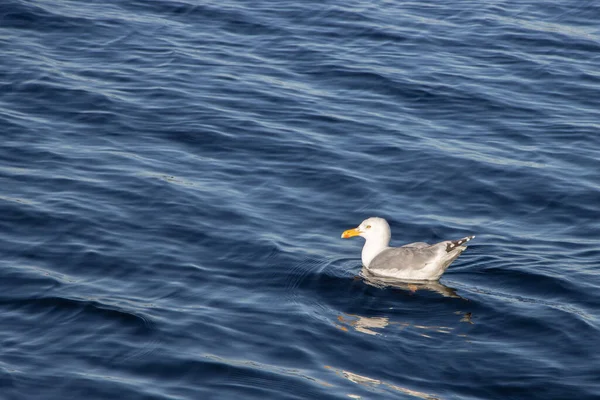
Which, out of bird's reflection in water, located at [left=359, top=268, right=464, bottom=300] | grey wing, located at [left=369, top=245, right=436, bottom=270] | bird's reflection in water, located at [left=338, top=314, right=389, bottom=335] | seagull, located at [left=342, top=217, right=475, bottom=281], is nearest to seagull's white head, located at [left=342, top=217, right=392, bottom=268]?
seagull, located at [left=342, top=217, right=475, bottom=281]

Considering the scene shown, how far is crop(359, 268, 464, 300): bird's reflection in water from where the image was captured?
13413 mm

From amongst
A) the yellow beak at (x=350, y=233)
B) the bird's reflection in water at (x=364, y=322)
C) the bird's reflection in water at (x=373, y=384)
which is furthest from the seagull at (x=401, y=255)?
the bird's reflection in water at (x=373, y=384)

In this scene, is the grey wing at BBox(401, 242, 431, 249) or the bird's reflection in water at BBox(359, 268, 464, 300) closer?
the bird's reflection in water at BBox(359, 268, 464, 300)

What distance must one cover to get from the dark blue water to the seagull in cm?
28

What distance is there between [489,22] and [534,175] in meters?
9.21

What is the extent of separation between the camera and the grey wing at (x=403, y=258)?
13.5 metres

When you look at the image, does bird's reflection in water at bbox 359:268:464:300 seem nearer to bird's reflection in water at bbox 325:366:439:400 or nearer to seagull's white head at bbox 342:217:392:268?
seagull's white head at bbox 342:217:392:268

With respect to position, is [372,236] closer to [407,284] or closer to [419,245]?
[419,245]

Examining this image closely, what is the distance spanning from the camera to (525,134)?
62.0ft

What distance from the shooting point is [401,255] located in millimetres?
13875

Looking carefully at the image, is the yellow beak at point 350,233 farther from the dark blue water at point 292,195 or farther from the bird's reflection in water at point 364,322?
the bird's reflection in water at point 364,322

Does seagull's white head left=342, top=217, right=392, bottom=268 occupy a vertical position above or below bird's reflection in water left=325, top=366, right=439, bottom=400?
above

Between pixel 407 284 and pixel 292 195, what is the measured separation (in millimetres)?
3103

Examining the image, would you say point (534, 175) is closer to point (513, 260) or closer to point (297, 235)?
point (513, 260)
